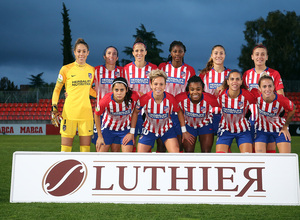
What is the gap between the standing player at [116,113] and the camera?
15.0ft

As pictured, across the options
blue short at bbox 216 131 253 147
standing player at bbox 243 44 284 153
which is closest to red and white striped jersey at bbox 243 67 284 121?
standing player at bbox 243 44 284 153

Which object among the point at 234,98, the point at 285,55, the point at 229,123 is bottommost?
the point at 229,123

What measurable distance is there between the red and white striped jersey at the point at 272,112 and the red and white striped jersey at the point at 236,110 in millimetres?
164

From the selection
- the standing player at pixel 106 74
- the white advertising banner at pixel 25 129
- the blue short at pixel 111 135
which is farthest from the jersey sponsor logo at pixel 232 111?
the white advertising banner at pixel 25 129

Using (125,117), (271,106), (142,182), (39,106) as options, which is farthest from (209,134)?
(39,106)

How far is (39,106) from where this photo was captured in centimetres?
2283

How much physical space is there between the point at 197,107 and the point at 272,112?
102 cm

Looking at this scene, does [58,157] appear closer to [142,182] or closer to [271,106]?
[142,182]

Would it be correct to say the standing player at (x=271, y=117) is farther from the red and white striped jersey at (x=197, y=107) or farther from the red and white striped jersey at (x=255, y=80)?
the red and white striped jersey at (x=197, y=107)

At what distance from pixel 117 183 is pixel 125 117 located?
1.36 m

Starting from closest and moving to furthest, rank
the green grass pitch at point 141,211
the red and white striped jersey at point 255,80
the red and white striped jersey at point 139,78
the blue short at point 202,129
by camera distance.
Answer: the green grass pitch at point 141,211, the blue short at point 202,129, the red and white striped jersey at point 255,80, the red and white striped jersey at point 139,78

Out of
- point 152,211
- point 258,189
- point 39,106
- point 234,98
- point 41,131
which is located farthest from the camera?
point 39,106

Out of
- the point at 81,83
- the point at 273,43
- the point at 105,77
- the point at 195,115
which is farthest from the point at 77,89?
the point at 273,43

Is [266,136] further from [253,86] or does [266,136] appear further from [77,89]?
[77,89]
